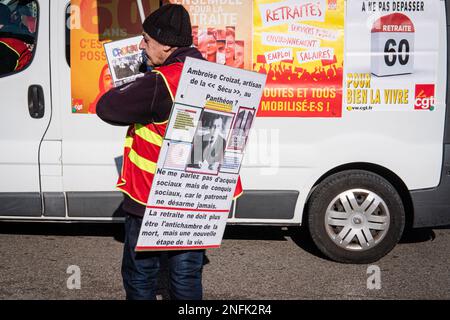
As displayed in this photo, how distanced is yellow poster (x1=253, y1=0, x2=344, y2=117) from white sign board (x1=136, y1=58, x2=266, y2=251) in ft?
5.97

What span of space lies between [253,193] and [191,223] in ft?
6.30

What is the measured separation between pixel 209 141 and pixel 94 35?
7.26 ft

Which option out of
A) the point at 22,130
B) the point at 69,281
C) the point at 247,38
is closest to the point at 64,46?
the point at 22,130

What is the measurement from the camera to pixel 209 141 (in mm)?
3225

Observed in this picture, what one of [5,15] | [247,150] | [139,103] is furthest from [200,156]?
[5,15]

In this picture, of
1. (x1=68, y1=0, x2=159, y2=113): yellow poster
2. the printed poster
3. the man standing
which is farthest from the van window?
the man standing

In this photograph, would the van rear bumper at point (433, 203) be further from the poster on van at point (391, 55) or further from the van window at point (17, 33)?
the van window at point (17, 33)

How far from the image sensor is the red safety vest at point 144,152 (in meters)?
3.12

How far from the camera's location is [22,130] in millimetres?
5180

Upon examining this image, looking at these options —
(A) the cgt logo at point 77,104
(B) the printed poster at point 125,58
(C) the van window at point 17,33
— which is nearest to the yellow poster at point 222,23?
(B) the printed poster at point 125,58

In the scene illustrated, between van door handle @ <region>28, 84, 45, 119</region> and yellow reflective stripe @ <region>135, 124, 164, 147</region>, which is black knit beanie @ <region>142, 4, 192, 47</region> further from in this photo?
van door handle @ <region>28, 84, 45, 119</region>
